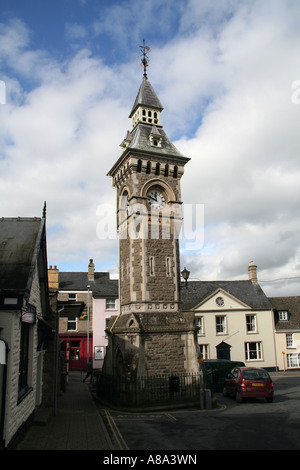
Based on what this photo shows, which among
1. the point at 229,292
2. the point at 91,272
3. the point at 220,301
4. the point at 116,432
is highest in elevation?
the point at 91,272

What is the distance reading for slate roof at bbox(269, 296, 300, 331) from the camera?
35.7 m

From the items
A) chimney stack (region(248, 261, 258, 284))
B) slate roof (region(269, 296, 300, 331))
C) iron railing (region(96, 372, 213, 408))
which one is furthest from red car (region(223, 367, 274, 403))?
chimney stack (region(248, 261, 258, 284))

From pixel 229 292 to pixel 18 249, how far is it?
100ft

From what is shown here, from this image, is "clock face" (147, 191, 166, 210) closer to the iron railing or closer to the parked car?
the iron railing

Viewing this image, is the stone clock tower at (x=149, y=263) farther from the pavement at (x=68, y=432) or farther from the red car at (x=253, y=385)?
the pavement at (x=68, y=432)

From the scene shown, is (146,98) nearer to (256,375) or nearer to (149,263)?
(149,263)

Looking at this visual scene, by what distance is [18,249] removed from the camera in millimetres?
9766

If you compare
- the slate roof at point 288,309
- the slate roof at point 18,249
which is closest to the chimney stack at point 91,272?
the slate roof at point 288,309

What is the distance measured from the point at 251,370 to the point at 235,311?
1850 centimetres

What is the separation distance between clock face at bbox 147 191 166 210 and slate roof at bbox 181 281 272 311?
Answer: 1690cm

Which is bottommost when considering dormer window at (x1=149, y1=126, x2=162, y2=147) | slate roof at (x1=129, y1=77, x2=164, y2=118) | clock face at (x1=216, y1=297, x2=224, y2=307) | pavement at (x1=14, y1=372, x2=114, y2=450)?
pavement at (x1=14, y1=372, x2=114, y2=450)

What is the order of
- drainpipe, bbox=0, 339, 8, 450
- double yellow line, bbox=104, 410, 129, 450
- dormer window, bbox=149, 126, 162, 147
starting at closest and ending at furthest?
drainpipe, bbox=0, 339, 8, 450 → double yellow line, bbox=104, 410, 129, 450 → dormer window, bbox=149, 126, 162, 147

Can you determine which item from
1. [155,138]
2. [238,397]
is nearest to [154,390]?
[238,397]
